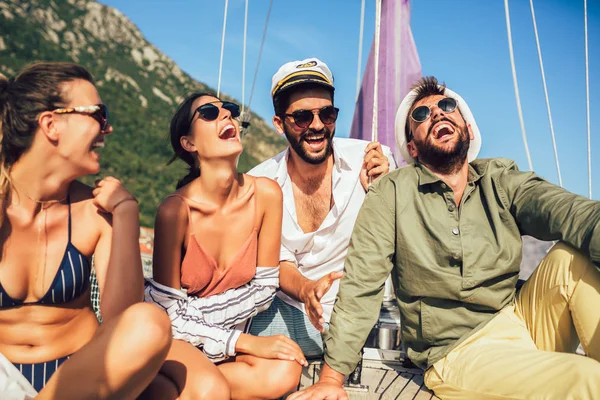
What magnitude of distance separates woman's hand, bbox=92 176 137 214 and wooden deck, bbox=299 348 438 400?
49.6 inches

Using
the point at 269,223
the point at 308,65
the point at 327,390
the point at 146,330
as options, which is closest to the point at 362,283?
the point at 327,390

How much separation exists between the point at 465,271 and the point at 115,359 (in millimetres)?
1528

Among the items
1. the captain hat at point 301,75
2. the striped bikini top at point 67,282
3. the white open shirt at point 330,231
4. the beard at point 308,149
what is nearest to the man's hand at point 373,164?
the white open shirt at point 330,231

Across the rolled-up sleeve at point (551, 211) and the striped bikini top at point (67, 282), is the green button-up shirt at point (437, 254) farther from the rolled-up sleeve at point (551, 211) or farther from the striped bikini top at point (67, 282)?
the striped bikini top at point (67, 282)

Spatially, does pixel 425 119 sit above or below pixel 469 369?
above

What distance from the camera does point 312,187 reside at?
308cm

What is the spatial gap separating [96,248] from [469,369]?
1.65 metres

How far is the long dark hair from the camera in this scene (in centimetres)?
173

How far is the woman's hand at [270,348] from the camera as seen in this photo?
7.07 ft

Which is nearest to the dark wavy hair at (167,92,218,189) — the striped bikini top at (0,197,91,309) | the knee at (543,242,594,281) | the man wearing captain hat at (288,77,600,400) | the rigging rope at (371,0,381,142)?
the striped bikini top at (0,197,91,309)

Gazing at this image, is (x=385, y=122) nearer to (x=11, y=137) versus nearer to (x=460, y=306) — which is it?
(x=460, y=306)

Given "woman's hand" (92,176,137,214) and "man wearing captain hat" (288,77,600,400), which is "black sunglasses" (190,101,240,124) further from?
"man wearing captain hat" (288,77,600,400)

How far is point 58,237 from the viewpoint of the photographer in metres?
1.82

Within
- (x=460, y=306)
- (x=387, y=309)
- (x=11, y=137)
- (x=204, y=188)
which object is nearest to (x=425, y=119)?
(x=460, y=306)
